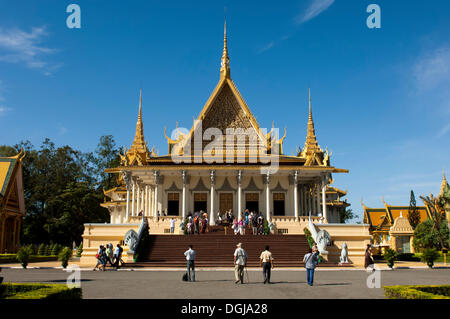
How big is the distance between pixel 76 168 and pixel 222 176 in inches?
1106

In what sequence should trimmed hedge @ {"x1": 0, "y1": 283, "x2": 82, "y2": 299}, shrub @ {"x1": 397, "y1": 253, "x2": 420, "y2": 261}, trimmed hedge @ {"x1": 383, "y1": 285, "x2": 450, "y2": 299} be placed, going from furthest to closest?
1. shrub @ {"x1": 397, "y1": 253, "x2": 420, "y2": 261}
2. trimmed hedge @ {"x1": 383, "y1": 285, "x2": 450, "y2": 299}
3. trimmed hedge @ {"x1": 0, "y1": 283, "x2": 82, "y2": 299}

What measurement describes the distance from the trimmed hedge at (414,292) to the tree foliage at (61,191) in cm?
4089

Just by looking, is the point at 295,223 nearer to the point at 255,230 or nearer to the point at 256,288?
the point at 255,230

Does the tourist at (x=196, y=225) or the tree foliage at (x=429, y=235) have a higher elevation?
the tourist at (x=196, y=225)

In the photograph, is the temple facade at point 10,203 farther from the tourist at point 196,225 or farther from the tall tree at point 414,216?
the tall tree at point 414,216

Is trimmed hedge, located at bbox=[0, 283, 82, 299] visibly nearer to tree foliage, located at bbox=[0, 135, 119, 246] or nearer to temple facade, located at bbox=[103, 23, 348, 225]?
temple facade, located at bbox=[103, 23, 348, 225]

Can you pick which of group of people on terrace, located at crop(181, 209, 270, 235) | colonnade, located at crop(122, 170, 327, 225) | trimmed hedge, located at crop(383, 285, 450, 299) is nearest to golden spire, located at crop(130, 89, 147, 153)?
colonnade, located at crop(122, 170, 327, 225)

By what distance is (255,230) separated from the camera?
25297 mm

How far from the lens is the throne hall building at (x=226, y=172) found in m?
28.6

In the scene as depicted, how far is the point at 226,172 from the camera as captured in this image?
30.2 m

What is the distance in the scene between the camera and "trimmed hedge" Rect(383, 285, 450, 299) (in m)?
7.58

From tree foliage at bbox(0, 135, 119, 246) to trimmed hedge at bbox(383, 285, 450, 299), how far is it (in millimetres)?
40895

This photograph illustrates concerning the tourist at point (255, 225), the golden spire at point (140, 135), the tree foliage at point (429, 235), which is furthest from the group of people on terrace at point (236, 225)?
the golden spire at point (140, 135)
